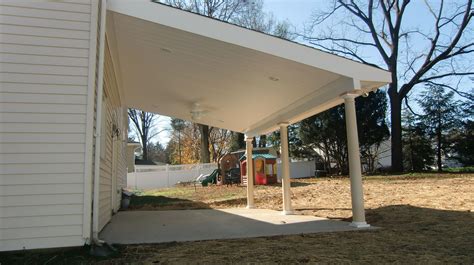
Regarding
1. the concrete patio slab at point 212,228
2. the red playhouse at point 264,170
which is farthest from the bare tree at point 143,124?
the concrete patio slab at point 212,228

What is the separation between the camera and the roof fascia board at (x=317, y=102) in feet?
19.9

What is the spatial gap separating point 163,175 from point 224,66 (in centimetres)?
1887

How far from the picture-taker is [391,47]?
821 inches

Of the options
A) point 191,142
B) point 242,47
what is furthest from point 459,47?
point 191,142

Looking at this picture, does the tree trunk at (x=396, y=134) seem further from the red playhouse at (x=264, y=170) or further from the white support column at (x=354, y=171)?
the white support column at (x=354, y=171)

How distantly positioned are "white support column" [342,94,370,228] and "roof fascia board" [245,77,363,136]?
19 centimetres

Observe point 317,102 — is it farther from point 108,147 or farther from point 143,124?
point 143,124

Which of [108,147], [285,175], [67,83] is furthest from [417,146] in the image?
[67,83]

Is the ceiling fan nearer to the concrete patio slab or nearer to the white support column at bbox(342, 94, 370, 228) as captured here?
the concrete patio slab

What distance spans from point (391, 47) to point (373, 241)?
1793 centimetres

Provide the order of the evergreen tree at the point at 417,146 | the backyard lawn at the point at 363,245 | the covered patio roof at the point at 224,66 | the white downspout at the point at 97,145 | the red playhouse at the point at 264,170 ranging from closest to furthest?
the backyard lawn at the point at 363,245 → the white downspout at the point at 97,145 → the covered patio roof at the point at 224,66 → the red playhouse at the point at 264,170 → the evergreen tree at the point at 417,146

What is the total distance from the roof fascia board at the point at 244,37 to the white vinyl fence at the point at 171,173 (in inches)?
711

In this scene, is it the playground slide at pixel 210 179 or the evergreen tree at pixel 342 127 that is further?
the evergreen tree at pixel 342 127

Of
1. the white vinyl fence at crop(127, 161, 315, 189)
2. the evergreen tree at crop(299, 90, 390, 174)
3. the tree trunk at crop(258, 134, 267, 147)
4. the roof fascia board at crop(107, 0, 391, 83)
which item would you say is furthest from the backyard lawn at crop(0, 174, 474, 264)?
the tree trunk at crop(258, 134, 267, 147)
